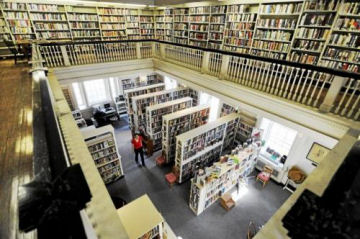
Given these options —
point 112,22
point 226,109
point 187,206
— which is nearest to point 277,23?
point 226,109

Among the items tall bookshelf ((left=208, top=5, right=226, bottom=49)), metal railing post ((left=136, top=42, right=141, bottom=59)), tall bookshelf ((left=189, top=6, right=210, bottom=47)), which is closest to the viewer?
tall bookshelf ((left=208, top=5, right=226, bottom=49))

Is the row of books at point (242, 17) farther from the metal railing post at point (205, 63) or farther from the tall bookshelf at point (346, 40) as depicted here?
the tall bookshelf at point (346, 40)

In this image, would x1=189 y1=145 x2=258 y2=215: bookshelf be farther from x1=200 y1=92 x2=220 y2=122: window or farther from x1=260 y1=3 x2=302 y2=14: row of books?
x1=260 y1=3 x2=302 y2=14: row of books

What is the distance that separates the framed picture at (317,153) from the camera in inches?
186

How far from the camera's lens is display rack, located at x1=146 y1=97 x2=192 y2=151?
622 cm

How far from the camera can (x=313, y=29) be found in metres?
4.38

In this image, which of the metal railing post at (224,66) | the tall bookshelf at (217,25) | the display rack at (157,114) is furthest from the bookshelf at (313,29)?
the display rack at (157,114)

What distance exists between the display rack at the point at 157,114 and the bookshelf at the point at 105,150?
1.57 meters

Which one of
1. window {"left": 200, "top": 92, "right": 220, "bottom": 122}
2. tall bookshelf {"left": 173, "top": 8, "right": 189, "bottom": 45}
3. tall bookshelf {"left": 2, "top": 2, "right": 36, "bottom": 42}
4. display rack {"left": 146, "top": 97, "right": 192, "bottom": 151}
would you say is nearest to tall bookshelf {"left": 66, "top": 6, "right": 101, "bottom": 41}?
tall bookshelf {"left": 2, "top": 2, "right": 36, "bottom": 42}

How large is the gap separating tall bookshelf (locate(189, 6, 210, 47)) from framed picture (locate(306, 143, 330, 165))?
5364mm

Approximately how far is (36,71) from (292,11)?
6.13 metres

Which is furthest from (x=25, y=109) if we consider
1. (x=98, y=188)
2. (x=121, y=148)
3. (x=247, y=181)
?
(x=247, y=181)

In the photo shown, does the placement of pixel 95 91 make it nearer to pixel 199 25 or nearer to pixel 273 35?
pixel 199 25

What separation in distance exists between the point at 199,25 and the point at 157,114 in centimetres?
417
